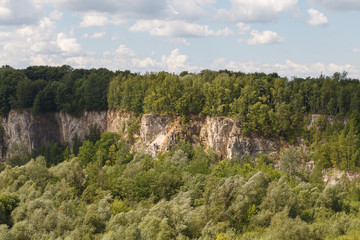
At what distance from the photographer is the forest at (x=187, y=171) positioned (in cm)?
3838

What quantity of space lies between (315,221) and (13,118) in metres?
86.1

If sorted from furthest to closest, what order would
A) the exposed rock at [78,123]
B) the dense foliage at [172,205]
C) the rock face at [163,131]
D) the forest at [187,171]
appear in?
the exposed rock at [78,123] → the rock face at [163,131] → the forest at [187,171] → the dense foliage at [172,205]

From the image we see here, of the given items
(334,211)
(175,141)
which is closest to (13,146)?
(175,141)

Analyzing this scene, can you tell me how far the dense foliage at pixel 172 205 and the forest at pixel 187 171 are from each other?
148 millimetres

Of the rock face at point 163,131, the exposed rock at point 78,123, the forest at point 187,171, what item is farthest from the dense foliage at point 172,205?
the exposed rock at point 78,123

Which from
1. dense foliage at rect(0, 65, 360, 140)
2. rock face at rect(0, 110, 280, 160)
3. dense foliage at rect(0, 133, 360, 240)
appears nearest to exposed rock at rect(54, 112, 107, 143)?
rock face at rect(0, 110, 280, 160)

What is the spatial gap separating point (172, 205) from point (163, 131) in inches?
1551

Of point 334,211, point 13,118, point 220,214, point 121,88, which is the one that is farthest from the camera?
point 13,118

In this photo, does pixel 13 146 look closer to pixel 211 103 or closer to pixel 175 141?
pixel 175 141

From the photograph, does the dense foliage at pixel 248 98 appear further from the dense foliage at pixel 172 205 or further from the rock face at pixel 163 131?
the dense foliage at pixel 172 205

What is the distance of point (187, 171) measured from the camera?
57.8 meters

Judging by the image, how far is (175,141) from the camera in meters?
76.9

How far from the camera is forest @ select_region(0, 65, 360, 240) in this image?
3838 cm

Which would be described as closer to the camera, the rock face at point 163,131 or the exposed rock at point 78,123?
the rock face at point 163,131
